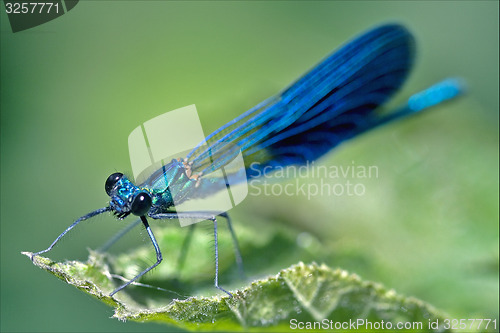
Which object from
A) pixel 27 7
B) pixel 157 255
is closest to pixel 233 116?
pixel 157 255

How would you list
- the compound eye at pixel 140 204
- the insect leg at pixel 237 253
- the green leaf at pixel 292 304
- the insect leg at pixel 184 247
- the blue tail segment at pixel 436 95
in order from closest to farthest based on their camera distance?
the green leaf at pixel 292 304 < the insect leg at pixel 184 247 < the compound eye at pixel 140 204 < the insect leg at pixel 237 253 < the blue tail segment at pixel 436 95

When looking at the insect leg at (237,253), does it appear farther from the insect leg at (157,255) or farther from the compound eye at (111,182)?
the compound eye at (111,182)

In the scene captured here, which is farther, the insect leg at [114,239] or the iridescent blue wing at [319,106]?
the insect leg at [114,239]

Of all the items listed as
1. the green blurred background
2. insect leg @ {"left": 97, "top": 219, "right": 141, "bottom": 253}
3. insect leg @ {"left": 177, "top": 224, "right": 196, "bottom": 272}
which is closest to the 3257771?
the green blurred background

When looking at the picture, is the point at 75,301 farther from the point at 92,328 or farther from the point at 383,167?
the point at 383,167

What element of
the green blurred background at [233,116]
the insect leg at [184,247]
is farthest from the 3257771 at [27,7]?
the insect leg at [184,247]

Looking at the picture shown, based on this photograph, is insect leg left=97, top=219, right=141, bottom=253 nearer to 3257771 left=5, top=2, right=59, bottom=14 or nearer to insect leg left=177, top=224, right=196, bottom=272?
insect leg left=177, top=224, right=196, bottom=272

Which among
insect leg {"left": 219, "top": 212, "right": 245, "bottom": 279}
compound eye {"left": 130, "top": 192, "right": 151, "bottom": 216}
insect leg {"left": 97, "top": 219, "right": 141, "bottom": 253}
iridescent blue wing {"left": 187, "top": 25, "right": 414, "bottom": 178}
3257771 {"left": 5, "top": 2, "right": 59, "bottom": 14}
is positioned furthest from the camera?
3257771 {"left": 5, "top": 2, "right": 59, "bottom": 14}

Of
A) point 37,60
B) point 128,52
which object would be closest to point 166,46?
point 128,52
